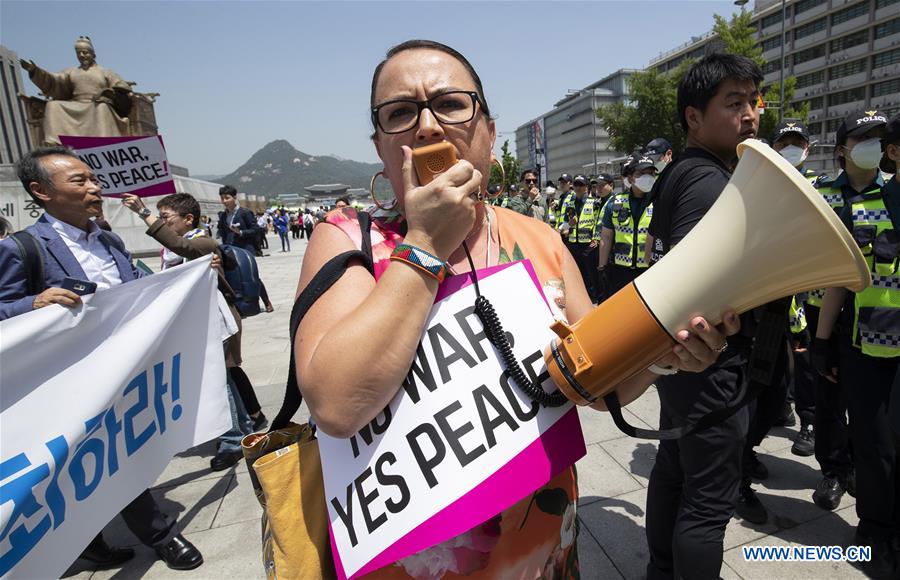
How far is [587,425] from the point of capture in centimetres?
398

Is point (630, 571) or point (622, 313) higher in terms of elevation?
point (622, 313)

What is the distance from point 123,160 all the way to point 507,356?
508 centimetres

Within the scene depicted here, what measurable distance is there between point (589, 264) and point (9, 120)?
65.8 ft

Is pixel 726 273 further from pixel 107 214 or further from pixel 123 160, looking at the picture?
pixel 107 214

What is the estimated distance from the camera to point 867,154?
2.72 m

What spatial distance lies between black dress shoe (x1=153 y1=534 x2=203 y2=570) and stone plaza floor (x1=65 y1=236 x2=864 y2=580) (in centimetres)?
4

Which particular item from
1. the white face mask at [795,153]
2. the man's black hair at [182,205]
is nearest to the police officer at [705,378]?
the white face mask at [795,153]

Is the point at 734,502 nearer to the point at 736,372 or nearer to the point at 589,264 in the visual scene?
the point at 736,372

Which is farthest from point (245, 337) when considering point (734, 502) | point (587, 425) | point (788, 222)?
point (788, 222)

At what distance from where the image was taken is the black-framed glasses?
3.39 feet

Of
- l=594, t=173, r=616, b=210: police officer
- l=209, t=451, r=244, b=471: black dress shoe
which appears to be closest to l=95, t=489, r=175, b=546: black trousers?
l=209, t=451, r=244, b=471: black dress shoe

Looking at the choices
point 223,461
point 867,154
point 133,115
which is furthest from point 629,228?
point 133,115

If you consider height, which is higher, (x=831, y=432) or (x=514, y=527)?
(x=514, y=527)

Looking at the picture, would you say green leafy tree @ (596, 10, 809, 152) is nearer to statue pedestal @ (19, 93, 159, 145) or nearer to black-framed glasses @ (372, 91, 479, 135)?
statue pedestal @ (19, 93, 159, 145)
